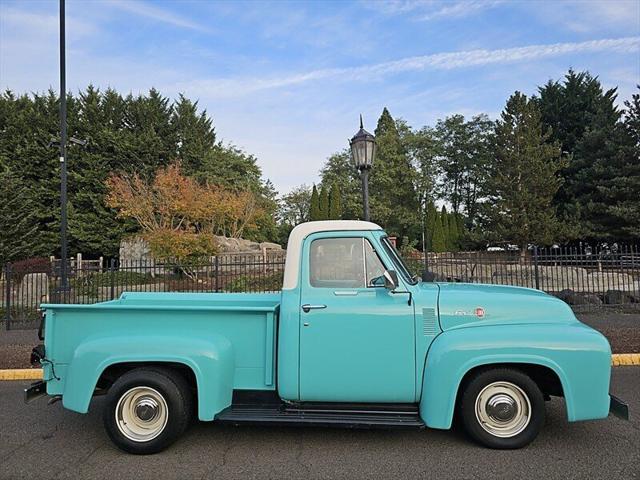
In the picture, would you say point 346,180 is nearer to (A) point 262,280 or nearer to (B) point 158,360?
(A) point 262,280

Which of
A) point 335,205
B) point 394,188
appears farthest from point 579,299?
point 394,188

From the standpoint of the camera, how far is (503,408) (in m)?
3.95

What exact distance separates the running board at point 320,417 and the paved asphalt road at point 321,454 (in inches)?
12.0

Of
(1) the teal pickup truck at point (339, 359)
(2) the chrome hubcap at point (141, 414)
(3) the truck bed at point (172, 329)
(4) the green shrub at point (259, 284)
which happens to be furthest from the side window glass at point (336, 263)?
(4) the green shrub at point (259, 284)

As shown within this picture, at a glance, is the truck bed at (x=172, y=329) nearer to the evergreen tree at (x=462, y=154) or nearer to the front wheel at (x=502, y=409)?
the front wheel at (x=502, y=409)

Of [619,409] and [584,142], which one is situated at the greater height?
[584,142]

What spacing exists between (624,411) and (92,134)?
41.7 meters

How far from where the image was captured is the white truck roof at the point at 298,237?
427 cm

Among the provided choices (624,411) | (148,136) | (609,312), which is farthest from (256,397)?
(148,136)

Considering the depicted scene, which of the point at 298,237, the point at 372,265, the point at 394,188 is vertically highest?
the point at 394,188

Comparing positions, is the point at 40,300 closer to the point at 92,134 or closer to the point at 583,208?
the point at 92,134

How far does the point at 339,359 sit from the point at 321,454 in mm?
823

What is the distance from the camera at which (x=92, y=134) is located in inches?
1500

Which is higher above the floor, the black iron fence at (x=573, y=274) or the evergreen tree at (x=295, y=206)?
the evergreen tree at (x=295, y=206)
